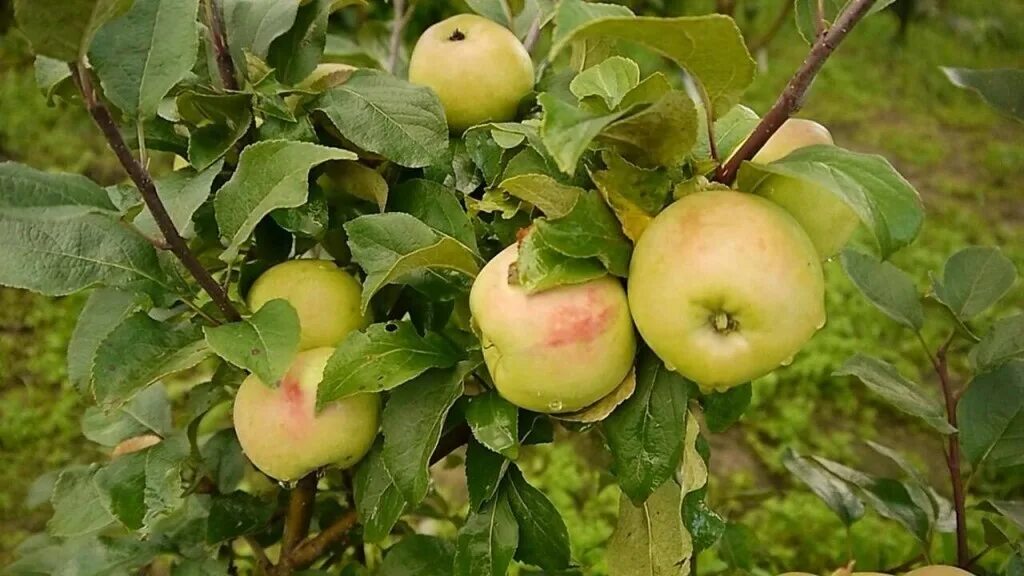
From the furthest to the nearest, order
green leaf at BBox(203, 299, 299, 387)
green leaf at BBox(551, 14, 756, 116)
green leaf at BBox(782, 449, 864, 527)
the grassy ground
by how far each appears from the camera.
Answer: the grassy ground, green leaf at BBox(782, 449, 864, 527), green leaf at BBox(203, 299, 299, 387), green leaf at BBox(551, 14, 756, 116)

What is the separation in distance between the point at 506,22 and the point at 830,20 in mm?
283

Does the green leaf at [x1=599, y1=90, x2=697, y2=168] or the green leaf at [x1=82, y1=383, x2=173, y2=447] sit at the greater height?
the green leaf at [x1=599, y1=90, x2=697, y2=168]

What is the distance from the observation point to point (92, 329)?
1.90ft

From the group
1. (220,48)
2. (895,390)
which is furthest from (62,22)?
(895,390)

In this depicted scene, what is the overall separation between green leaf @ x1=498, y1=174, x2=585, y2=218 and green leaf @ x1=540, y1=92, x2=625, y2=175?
59 mm

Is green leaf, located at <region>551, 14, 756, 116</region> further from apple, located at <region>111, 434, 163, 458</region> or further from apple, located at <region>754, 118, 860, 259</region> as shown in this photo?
apple, located at <region>111, 434, 163, 458</region>

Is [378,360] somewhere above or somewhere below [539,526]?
above

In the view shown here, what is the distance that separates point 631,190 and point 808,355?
1.59 m

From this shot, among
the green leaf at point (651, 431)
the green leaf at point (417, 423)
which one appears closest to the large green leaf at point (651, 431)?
the green leaf at point (651, 431)

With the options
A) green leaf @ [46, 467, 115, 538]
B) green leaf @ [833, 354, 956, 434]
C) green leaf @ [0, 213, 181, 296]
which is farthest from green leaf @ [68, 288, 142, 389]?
green leaf @ [833, 354, 956, 434]

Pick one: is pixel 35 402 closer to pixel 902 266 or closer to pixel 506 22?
pixel 506 22

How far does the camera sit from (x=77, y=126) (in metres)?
2.69

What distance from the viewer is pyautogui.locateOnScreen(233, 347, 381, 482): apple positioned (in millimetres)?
562

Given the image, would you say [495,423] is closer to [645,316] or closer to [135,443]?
[645,316]
